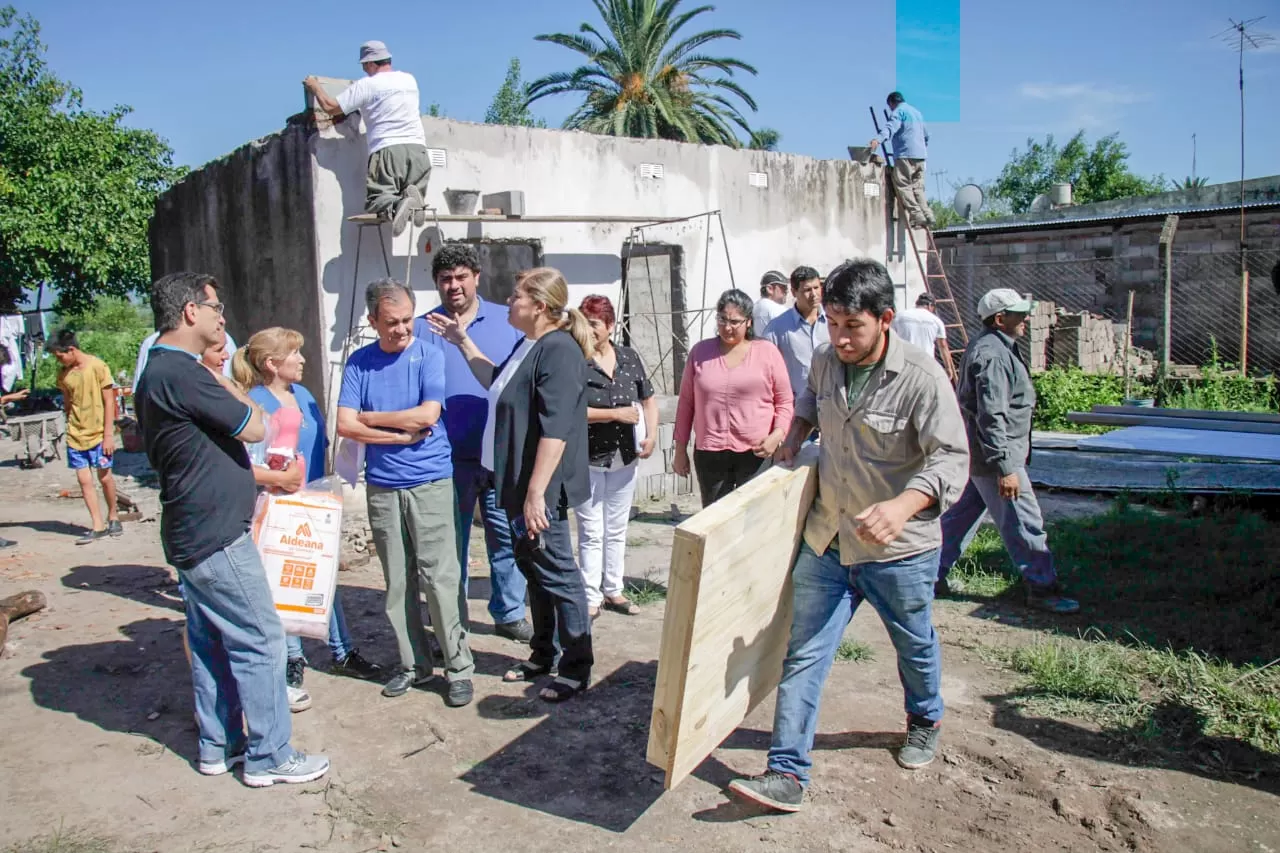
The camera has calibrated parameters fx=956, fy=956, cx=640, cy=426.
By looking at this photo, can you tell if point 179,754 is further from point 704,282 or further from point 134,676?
point 704,282

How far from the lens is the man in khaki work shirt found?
3.15 m

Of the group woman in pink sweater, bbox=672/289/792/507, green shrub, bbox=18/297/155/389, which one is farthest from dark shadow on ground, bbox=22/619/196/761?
green shrub, bbox=18/297/155/389

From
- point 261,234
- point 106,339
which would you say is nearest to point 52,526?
point 261,234

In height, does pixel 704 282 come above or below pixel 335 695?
above

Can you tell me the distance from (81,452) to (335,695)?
453cm

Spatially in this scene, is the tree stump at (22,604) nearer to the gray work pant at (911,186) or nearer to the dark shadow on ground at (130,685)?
the dark shadow on ground at (130,685)

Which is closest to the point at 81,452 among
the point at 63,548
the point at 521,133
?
the point at 63,548

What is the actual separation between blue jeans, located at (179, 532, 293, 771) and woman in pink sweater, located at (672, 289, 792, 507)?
2.45 meters

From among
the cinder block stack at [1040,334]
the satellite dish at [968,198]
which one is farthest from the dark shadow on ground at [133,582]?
the satellite dish at [968,198]

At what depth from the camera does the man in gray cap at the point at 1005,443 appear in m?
4.99

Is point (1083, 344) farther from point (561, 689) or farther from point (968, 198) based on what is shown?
point (561, 689)

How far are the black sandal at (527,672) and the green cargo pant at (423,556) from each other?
25 cm

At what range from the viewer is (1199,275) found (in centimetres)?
1556

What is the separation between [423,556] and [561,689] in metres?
0.85
